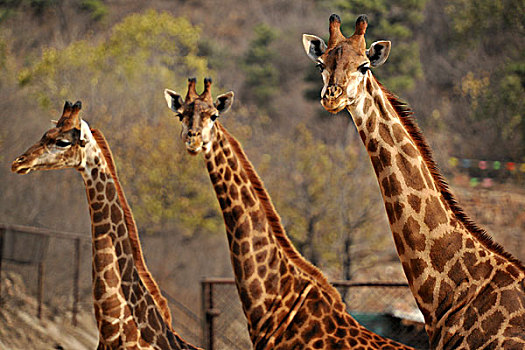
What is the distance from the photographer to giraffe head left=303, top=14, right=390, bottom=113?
11.7 ft

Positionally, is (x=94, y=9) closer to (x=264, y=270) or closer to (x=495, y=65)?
(x=495, y=65)

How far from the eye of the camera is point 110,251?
498cm

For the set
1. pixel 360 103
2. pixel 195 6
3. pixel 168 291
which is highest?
pixel 195 6

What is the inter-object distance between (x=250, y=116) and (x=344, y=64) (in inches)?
1074

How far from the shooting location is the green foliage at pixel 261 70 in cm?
3159

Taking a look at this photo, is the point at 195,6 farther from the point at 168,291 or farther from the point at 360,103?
the point at 360,103

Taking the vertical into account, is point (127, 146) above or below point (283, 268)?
above

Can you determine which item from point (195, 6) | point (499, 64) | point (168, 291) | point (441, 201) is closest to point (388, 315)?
point (441, 201)

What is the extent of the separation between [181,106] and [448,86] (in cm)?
2921

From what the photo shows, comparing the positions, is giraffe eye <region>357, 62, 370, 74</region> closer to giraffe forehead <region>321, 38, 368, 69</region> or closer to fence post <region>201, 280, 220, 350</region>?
giraffe forehead <region>321, 38, 368, 69</region>

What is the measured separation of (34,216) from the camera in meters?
20.9

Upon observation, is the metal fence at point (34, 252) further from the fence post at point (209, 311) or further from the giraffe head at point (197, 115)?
the giraffe head at point (197, 115)

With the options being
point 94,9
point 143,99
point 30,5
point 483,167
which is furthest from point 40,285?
point 94,9

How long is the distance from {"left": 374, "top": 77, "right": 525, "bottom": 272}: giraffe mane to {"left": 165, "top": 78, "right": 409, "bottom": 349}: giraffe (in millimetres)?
1007
